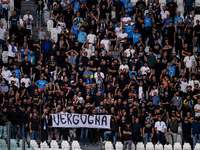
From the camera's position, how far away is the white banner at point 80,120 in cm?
2031

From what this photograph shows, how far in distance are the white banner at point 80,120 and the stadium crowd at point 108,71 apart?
210 mm

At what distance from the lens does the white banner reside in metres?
20.3

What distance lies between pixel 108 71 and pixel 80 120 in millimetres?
3559

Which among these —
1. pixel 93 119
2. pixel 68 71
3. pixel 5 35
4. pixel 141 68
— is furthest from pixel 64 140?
pixel 5 35

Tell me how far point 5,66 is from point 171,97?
784cm

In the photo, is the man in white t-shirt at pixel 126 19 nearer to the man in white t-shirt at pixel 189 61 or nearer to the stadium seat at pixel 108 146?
the man in white t-shirt at pixel 189 61

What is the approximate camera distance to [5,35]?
25.0 metres

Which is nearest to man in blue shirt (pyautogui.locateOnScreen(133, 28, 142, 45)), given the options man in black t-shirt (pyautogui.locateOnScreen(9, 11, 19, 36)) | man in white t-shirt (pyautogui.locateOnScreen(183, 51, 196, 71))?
man in white t-shirt (pyautogui.locateOnScreen(183, 51, 196, 71))

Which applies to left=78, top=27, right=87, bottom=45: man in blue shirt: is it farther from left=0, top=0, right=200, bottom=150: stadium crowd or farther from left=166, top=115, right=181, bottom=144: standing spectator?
left=166, top=115, right=181, bottom=144: standing spectator

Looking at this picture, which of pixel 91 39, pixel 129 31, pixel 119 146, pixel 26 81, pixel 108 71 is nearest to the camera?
pixel 119 146

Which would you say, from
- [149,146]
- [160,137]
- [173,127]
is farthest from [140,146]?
[173,127]

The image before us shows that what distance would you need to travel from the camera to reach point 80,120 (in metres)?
20.3

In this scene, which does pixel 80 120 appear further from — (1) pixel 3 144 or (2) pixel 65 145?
(1) pixel 3 144

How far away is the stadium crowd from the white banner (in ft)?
0.69
